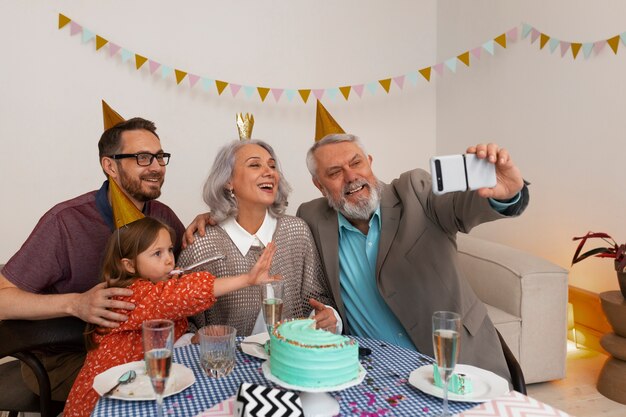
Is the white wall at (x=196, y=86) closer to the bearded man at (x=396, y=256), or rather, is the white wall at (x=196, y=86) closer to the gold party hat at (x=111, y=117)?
the gold party hat at (x=111, y=117)

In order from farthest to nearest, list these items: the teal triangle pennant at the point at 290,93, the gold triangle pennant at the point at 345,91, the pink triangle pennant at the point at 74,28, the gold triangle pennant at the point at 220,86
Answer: the gold triangle pennant at the point at 345,91 → the teal triangle pennant at the point at 290,93 → the gold triangle pennant at the point at 220,86 → the pink triangle pennant at the point at 74,28

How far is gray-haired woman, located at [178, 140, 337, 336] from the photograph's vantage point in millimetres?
2223

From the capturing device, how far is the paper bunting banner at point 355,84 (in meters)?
3.49

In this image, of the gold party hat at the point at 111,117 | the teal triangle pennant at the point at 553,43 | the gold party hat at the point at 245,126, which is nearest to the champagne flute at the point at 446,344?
the gold party hat at the point at 245,126

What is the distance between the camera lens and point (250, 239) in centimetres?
228

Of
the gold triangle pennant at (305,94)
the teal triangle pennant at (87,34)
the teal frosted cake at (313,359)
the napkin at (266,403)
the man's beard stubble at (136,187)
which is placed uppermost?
the teal triangle pennant at (87,34)

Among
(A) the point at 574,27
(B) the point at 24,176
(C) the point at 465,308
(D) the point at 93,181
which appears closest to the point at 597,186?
(A) the point at 574,27

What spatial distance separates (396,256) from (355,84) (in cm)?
263

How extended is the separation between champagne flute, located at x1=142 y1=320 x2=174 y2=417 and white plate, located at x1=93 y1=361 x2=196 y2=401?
0.11m

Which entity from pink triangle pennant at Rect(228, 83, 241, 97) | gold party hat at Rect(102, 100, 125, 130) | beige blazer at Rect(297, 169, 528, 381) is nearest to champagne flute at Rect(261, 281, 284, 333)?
beige blazer at Rect(297, 169, 528, 381)

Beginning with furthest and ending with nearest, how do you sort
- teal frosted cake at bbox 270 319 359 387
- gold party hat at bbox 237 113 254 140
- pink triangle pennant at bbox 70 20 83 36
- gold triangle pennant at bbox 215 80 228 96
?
gold triangle pennant at bbox 215 80 228 96
pink triangle pennant at bbox 70 20 83 36
gold party hat at bbox 237 113 254 140
teal frosted cake at bbox 270 319 359 387

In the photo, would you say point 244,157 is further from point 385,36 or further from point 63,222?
point 385,36

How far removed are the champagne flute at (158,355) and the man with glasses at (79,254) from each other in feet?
2.04

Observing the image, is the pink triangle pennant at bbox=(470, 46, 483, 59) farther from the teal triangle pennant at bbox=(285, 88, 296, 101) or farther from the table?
the table
